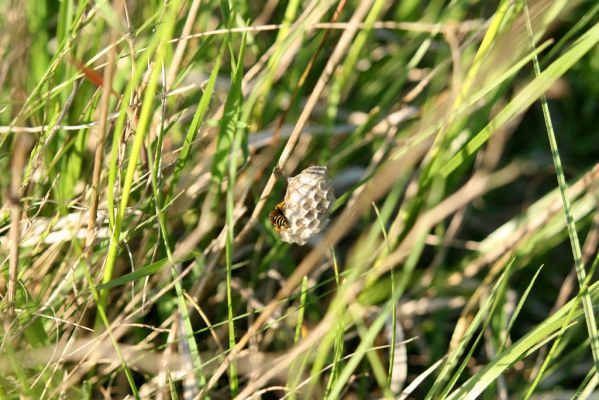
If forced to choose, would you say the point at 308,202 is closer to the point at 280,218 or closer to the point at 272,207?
the point at 280,218

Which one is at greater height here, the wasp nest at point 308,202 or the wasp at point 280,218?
the wasp nest at point 308,202

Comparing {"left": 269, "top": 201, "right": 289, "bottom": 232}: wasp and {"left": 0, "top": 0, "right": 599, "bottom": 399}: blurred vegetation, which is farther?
{"left": 269, "top": 201, "right": 289, "bottom": 232}: wasp

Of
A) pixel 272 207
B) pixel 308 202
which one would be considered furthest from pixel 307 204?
pixel 272 207

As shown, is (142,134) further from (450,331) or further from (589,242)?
(589,242)

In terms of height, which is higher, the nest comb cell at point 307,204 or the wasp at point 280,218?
the nest comb cell at point 307,204

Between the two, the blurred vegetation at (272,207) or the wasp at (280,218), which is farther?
the wasp at (280,218)

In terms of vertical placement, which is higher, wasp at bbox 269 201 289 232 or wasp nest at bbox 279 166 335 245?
wasp nest at bbox 279 166 335 245
